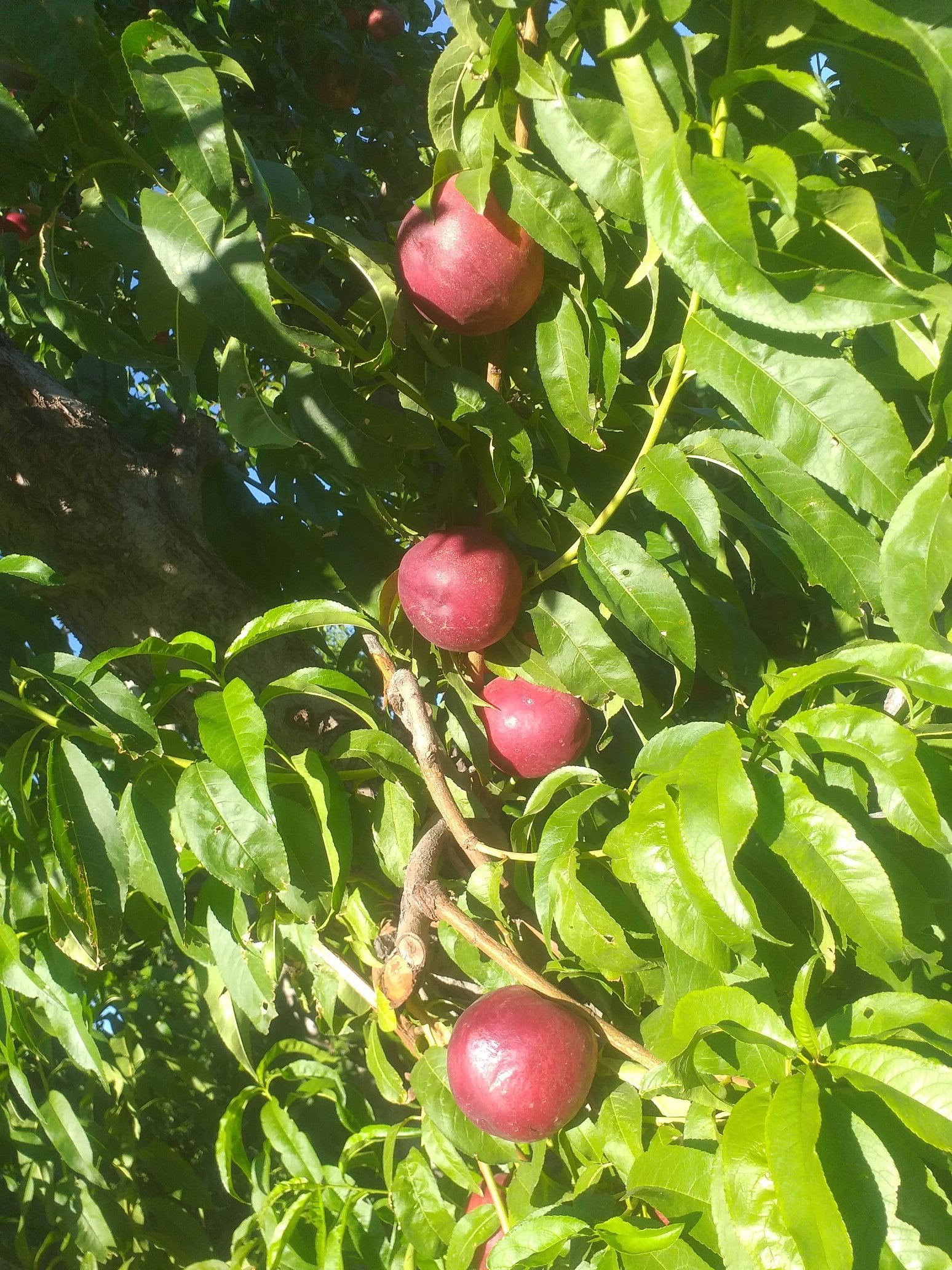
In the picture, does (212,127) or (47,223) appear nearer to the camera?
(212,127)

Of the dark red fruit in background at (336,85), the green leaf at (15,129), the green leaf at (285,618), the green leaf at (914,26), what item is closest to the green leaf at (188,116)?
the green leaf at (15,129)

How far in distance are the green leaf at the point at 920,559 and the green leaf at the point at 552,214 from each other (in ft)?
1.12

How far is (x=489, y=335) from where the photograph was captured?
3.17 ft

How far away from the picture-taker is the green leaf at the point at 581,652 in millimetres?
893

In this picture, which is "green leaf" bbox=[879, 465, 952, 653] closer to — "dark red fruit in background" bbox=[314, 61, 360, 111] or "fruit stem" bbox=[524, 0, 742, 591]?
"fruit stem" bbox=[524, 0, 742, 591]

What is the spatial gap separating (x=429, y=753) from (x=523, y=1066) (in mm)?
325

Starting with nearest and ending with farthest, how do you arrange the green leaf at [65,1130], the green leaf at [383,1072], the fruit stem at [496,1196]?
the fruit stem at [496,1196], the green leaf at [383,1072], the green leaf at [65,1130]

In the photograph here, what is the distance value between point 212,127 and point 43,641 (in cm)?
84

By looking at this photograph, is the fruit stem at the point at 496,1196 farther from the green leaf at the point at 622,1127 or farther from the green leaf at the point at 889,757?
the green leaf at the point at 889,757

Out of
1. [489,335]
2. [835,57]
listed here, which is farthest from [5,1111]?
[835,57]

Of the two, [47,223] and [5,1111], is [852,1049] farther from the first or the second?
[5,1111]

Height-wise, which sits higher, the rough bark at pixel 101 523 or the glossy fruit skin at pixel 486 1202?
the rough bark at pixel 101 523

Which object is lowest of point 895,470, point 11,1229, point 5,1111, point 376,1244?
point 11,1229

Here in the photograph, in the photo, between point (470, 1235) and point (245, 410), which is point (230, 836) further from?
point (470, 1235)
